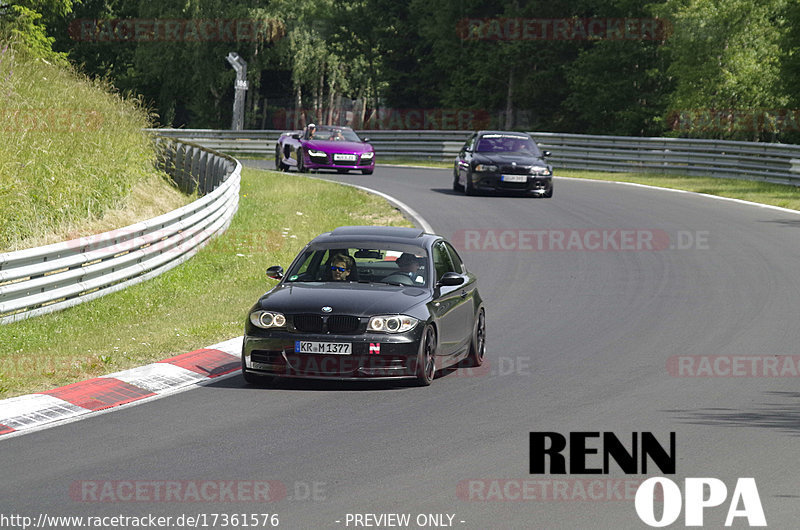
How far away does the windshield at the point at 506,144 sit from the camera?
99.2ft

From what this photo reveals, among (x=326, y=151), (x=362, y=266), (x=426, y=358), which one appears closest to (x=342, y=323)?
(x=426, y=358)

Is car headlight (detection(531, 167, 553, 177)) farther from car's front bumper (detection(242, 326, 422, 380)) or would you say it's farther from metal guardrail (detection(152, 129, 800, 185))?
car's front bumper (detection(242, 326, 422, 380))

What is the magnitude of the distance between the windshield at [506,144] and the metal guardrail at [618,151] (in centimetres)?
721

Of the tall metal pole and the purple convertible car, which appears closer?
the purple convertible car

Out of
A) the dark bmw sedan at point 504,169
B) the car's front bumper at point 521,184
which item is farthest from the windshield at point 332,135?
the car's front bumper at point 521,184

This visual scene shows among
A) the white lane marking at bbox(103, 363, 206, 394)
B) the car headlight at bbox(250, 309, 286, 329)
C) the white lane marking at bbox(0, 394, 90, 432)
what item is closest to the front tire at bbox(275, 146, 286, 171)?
the white lane marking at bbox(103, 363, 206, 394)

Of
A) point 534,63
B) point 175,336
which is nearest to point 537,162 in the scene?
point 175,336

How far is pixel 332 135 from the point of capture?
3669cm

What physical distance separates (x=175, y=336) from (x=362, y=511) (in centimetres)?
671

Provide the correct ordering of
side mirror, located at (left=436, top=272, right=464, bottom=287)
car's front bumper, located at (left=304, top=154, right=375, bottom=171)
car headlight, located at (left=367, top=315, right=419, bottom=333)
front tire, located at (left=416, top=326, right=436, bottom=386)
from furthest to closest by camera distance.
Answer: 1. car's front bumper, located at (left=304, top=154, right=375, bottom=171)
2. side mirror, located at (left=436, top=272, right=464, bottom=287)
3. front tire, located at (left=416, top=326, right=436, bottom=386)
4. car headlight, located at (left=367, top=315, right=419, bottom=333)

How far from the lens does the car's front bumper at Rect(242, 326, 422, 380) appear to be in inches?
413

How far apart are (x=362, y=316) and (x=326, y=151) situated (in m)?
25.6

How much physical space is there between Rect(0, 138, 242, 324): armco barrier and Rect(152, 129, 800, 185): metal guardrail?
1699cm

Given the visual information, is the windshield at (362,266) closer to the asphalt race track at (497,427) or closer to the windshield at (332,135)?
the asphalt race track at (497,427)
